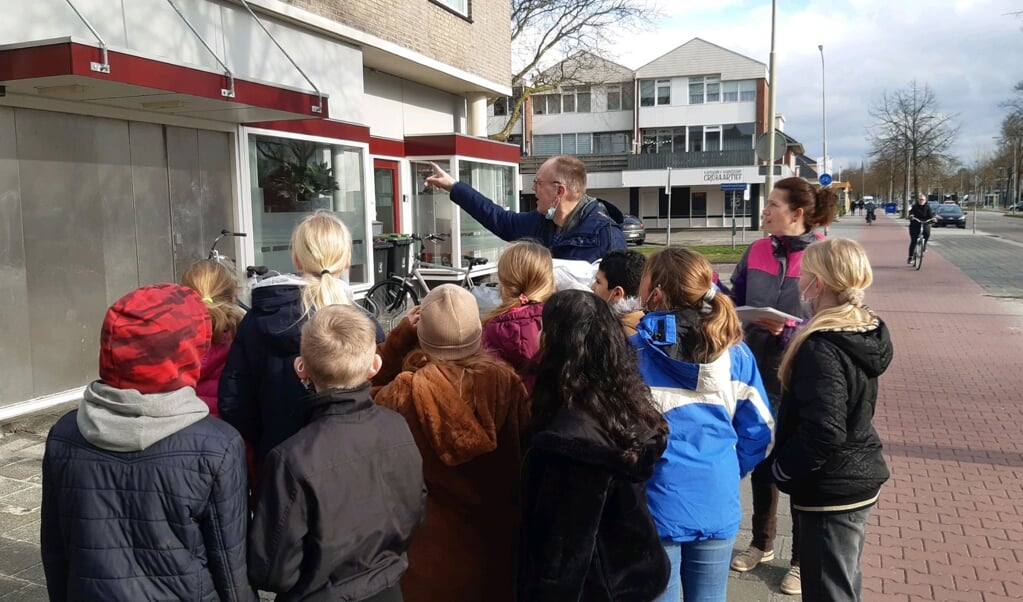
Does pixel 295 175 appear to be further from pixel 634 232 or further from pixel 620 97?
pixel 620 97

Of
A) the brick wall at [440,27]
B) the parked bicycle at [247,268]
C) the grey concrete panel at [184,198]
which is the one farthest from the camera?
the brick wall at [440,27]

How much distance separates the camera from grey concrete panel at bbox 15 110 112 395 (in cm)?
640

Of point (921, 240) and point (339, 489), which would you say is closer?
point (339, 489)

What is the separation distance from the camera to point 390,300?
10.9 metres

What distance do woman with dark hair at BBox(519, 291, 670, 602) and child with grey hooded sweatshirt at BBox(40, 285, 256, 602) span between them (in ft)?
2.76

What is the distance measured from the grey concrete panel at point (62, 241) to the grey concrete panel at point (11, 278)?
0.07m

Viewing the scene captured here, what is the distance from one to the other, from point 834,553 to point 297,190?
8.33m

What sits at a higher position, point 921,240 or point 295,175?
point 295,175

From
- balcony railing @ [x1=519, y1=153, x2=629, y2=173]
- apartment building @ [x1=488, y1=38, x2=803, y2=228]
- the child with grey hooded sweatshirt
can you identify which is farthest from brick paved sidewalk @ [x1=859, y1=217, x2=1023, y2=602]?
balcony railing @ [x1=519, y1=153, x2=629, y2=173]

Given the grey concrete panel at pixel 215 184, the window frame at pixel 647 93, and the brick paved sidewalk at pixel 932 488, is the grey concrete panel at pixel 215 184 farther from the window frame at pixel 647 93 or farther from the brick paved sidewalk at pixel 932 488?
the window frame at pixel 647 93

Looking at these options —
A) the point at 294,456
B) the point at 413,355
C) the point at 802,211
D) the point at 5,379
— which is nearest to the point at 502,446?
the point at 413,355

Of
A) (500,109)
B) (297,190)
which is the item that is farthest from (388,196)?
(500,109)

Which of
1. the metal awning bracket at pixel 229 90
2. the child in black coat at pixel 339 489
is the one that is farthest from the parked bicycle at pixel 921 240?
the child in black coat at pixel 339 489

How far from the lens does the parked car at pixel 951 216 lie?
153ft
